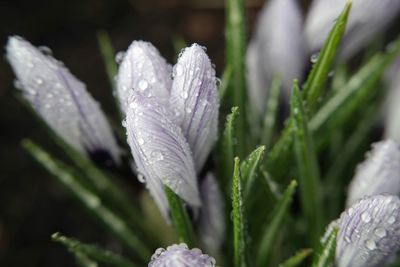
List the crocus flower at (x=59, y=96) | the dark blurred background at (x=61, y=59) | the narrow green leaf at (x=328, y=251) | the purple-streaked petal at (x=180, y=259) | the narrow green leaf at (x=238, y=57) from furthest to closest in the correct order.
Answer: the dark blurred background at (x=61, y=59) → the narrow green leaf at (x=238, y=57) → the crocus flower at (x=59, y=96) → the narrow green leaf at (x=328, y=251) → the purple-streaked petal at (x=180, y=259)

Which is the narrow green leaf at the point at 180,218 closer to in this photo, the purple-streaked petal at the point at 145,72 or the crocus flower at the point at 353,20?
the purple-streaked petal at the point at 145,72

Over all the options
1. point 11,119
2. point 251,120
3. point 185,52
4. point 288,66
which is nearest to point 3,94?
point 11,119

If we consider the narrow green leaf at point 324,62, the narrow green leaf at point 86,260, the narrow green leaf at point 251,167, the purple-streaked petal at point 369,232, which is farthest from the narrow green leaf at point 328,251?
the narrow green leaf at point 86,260

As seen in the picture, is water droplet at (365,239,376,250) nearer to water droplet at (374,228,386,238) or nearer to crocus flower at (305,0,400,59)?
water droplet at (374,228,386,238)

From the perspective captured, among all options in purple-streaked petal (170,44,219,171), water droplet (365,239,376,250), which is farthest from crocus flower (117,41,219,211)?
water droplet (365,239,376,250)

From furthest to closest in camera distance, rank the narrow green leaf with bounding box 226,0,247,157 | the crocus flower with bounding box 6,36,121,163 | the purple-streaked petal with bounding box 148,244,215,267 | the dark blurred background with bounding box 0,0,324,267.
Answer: the dark blurred background with bounding box 0,0,324,267, the narrow green leaf with bounding box 226,0,247,157, the crocus flower with bounding box 6,36,121,163, the purple-streaked petal with bounding box 148,244,215,267

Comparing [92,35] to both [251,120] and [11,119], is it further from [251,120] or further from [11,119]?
[251,120]

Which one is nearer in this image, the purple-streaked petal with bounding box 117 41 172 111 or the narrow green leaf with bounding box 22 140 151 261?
the purple-streaked petal with bounding box 117 41 172 111

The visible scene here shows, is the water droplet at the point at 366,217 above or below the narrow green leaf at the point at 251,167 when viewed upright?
below
